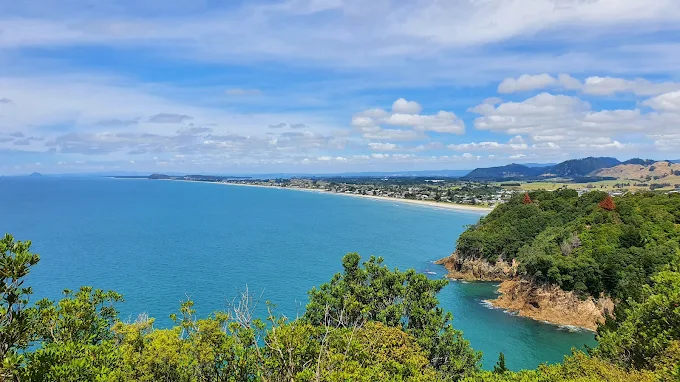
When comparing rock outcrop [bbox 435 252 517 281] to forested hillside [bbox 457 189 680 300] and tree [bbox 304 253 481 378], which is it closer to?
forested hillside [bbox 457 189 680 300]

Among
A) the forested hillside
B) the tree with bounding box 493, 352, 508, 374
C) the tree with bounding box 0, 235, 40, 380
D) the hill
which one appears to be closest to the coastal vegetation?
the tree with bounding box 0, 235, 40, 380

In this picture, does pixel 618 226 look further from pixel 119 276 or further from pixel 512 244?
pixel 119 276

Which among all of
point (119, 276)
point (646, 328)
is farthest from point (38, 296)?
point (646, 328)

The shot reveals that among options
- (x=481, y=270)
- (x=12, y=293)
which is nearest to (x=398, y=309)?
(x=12, y=293)

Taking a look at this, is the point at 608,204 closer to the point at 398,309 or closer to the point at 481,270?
the point at 481,270

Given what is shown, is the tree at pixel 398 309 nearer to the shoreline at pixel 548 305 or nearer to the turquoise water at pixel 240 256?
the turquoise water at pixel 240 256

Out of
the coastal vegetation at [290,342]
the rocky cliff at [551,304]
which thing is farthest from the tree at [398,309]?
the rocky cliff at [551,304]
